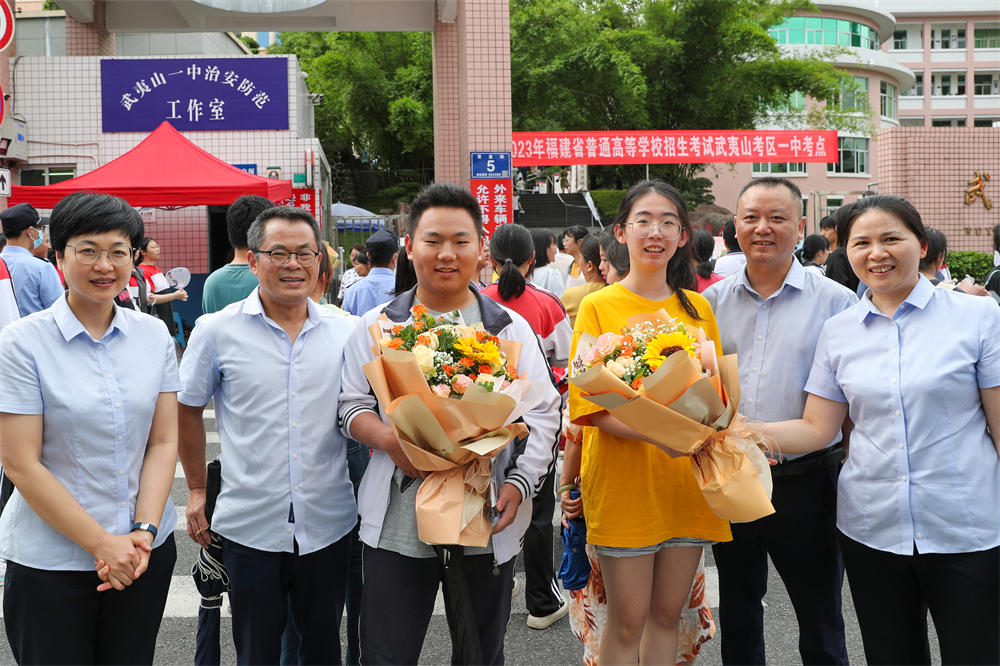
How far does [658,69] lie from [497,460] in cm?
2876

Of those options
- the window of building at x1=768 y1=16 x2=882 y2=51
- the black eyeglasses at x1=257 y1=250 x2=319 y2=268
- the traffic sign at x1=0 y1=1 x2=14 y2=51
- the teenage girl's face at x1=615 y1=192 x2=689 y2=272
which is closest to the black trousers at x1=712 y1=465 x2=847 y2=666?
the teenage girl's face at x1=615 y1=192 x2=689 y2=272

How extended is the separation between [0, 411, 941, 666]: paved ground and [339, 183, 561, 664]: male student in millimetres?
1204

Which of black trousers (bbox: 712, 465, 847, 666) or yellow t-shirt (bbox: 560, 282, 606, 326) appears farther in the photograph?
yellow t-shirt (bbox: 560, 282, 606, 326)

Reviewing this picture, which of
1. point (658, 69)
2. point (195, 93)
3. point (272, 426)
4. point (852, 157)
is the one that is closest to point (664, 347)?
point (272, 426)

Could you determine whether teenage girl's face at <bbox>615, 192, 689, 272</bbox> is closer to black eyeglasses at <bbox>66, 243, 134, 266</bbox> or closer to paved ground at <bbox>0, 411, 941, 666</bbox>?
black eyeglasses at <bbox>66, 243, 134, 266</bbox>

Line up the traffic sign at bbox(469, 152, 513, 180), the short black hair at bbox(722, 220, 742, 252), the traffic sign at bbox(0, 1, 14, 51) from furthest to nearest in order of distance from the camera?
the traffic sign at bbox(469, 152, 513, 180) → the traffic sign at bbox(0, 1, 14, 51) → the short black hair at bbox(722, 220, 742, 252)

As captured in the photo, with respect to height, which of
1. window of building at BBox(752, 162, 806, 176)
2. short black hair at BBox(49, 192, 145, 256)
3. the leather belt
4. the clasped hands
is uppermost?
window of building at BBox(752, 162, 806, 176)

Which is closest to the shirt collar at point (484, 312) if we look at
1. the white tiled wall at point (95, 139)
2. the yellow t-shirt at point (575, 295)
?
the yellow t-shirt at point (575, 295)

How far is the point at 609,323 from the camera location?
272 cm

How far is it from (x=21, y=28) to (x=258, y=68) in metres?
9.72

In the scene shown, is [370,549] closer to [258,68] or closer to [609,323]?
[609,323]

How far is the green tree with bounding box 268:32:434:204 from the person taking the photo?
95.0 feet

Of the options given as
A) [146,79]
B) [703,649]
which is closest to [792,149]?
[146,79]

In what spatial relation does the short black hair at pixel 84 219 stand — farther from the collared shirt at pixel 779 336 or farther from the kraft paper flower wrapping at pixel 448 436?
the collared shirt at pixel 779 336
